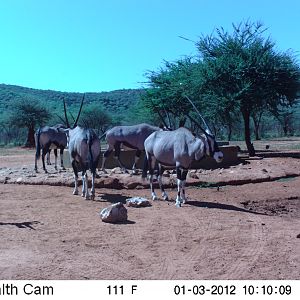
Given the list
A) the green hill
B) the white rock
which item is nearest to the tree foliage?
the white rock

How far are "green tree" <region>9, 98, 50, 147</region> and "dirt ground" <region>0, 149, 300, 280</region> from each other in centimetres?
4079

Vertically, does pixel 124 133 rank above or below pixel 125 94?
below

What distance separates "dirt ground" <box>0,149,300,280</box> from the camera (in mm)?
6465

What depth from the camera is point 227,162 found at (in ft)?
61.8

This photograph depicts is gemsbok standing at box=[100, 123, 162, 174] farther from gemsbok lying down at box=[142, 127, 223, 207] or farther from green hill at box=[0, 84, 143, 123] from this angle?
green hill at box=[0, 84, 143, 123]

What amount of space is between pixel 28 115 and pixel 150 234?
47.9 m

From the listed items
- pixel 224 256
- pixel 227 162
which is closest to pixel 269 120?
pixel 227 162

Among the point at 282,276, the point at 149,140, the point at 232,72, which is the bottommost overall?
the point at 282,276

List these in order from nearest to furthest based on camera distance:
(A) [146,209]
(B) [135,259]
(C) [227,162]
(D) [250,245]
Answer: (B) [135,259] < (D) [250,245] < (A) [146,209] < (C) [227,162]

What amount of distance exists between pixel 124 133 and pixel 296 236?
10.1m

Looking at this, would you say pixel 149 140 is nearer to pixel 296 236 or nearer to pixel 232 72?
pixel 296 236

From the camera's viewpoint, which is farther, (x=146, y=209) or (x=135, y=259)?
(x=146, y=209)

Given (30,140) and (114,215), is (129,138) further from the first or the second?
(30,140)

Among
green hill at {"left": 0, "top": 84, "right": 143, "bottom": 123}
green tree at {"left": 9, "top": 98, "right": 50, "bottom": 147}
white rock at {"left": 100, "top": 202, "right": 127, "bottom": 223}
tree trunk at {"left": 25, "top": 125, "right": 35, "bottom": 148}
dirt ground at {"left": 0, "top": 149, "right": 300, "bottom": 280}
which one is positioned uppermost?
green hill at {"left": 0, "top": 84, "right": 143, "bottom": 123}
